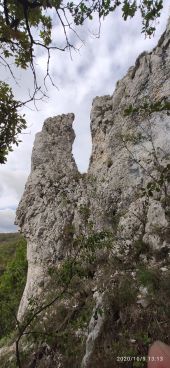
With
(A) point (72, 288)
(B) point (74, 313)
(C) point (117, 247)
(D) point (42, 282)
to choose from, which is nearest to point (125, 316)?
(B) point (74, 313)

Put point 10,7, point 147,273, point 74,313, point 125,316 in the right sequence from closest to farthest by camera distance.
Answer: point 10,7 < point 125,316 < point 147,273 < point 74,313

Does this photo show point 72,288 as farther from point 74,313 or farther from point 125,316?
point 125,316

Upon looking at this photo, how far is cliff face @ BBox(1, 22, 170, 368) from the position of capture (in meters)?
5.68

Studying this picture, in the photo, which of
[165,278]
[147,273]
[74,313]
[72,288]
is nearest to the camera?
[165,278]

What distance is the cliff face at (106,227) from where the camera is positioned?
568cm

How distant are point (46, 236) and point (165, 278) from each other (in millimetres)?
8152

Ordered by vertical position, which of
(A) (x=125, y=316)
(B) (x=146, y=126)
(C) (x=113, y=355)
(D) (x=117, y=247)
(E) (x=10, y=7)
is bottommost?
(C) (x=113, y=355)

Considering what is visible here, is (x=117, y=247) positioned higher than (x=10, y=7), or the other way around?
(x=10, y=7)

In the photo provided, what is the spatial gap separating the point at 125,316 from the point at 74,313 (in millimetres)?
2411

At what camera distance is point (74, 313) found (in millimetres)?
8328

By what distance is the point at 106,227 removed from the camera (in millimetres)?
12375

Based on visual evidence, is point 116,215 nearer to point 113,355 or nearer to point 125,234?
point 125,234

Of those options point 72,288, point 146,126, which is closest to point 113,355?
point 72,288

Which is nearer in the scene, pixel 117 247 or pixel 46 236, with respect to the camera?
Result: pixel 117 247
